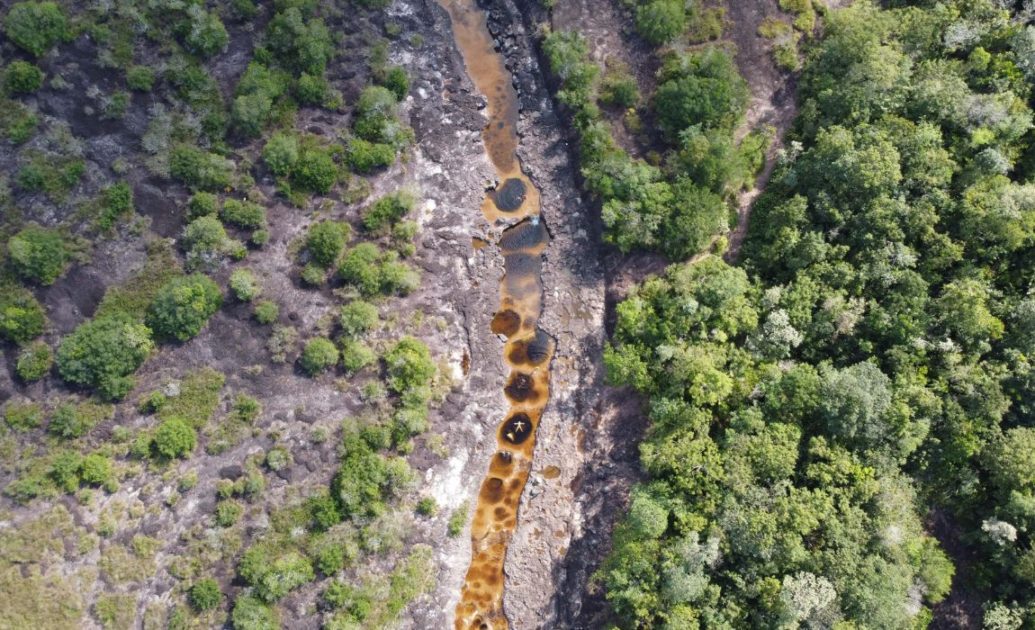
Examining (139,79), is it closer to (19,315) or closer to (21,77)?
(21,77)

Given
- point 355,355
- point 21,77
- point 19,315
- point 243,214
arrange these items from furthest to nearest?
point 243,214 < point 355,355 < point 21,77 < point 19,315

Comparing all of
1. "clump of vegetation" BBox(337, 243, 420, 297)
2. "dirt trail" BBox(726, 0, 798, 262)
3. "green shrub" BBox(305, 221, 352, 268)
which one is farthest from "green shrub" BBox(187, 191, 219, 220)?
"dirt trail" BBox(726, 0, 798, 262)

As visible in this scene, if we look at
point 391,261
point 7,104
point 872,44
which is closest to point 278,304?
point 391,261

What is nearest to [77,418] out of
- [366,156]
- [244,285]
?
[244,285]

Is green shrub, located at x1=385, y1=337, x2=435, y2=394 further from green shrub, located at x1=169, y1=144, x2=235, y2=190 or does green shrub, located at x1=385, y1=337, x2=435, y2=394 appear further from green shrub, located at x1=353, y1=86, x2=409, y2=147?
green shrub, located at x1=169, y1=144, x2=235, y2=190

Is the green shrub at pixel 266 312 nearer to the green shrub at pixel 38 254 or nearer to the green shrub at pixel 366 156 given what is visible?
the green shrub at pixel 366 156

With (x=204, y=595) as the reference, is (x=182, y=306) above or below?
above
